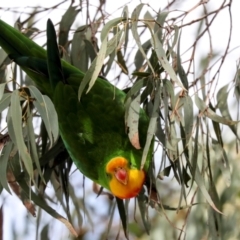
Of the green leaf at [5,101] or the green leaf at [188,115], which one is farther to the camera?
the green leaf at [188,115]

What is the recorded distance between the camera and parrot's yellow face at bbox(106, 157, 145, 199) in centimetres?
105

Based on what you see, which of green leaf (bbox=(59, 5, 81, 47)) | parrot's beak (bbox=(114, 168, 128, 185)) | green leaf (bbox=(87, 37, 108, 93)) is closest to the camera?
green leaf (bbox=(87, 37, 108, 93))

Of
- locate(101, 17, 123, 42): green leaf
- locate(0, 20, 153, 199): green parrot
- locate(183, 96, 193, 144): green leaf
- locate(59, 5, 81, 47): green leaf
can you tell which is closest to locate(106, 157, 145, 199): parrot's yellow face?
locate(0, 20, 153, 199): green parrot

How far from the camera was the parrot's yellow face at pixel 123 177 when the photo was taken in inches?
41.4

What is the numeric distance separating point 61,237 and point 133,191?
61 cm

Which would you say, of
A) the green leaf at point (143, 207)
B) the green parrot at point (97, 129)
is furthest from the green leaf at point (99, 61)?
the green leaf at point (143, 207)

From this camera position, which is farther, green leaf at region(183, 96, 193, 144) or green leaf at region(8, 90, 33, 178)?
green leaf at region(183, 96, 193, 144)

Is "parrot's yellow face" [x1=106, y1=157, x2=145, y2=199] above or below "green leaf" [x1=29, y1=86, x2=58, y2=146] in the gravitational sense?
below

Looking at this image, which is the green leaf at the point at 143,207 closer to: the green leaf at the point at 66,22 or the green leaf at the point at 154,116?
the green leaf at the point at 154,116

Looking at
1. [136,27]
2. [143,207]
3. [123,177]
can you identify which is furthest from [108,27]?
[143,207]

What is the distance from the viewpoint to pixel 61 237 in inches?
63.7

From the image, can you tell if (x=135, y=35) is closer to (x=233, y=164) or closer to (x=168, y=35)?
(x=168, y=35)

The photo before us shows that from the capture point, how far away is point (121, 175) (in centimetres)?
105

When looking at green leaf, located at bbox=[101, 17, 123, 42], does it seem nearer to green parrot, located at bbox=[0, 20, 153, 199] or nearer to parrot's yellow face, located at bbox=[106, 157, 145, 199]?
green parrot, located at bbox=[0, 20, 153, 199]
